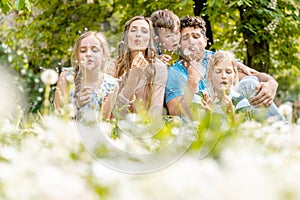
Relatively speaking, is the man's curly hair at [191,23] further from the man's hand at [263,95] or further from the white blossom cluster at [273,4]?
the white blossom cluster at [273,4]

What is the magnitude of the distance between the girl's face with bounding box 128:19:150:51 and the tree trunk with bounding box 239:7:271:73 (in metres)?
2.51

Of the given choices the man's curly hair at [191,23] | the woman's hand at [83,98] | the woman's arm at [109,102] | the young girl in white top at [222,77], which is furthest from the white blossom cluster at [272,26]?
the woman's hand at [83,98]

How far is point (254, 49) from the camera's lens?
237 inches

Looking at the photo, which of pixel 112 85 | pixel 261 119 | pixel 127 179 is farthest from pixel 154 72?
pixel 127 179

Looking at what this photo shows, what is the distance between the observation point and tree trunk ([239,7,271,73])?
5.70 metres

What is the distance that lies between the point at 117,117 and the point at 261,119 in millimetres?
611

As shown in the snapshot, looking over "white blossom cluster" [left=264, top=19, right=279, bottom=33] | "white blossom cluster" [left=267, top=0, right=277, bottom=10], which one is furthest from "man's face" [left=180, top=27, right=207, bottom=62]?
"white blossom cluster" [left=264, top=19, right=279, bottom=33]

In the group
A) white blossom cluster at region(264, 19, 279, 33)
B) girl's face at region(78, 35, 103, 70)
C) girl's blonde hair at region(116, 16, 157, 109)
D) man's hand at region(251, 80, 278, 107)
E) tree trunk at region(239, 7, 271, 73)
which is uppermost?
girl's face at region(78, 35, 103, 70)

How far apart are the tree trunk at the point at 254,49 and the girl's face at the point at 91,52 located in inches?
115

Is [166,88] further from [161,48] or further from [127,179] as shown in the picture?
[127,179]

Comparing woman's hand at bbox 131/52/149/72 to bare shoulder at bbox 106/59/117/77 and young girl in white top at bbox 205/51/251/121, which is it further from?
young girl in white top at bbox 205/51/251/121

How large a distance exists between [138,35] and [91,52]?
1.43 ft

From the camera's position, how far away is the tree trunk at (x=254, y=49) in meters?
5.70

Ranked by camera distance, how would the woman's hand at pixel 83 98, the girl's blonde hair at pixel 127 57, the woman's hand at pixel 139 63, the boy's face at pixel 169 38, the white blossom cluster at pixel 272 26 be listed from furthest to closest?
the white blossom cluster at pixel 272 26, the boy's face at pixel 169 38, the girl's blonde hair at pixel 127 57, the woman's hand at pixel 139 63, the woman's hand at pixel 83 98
